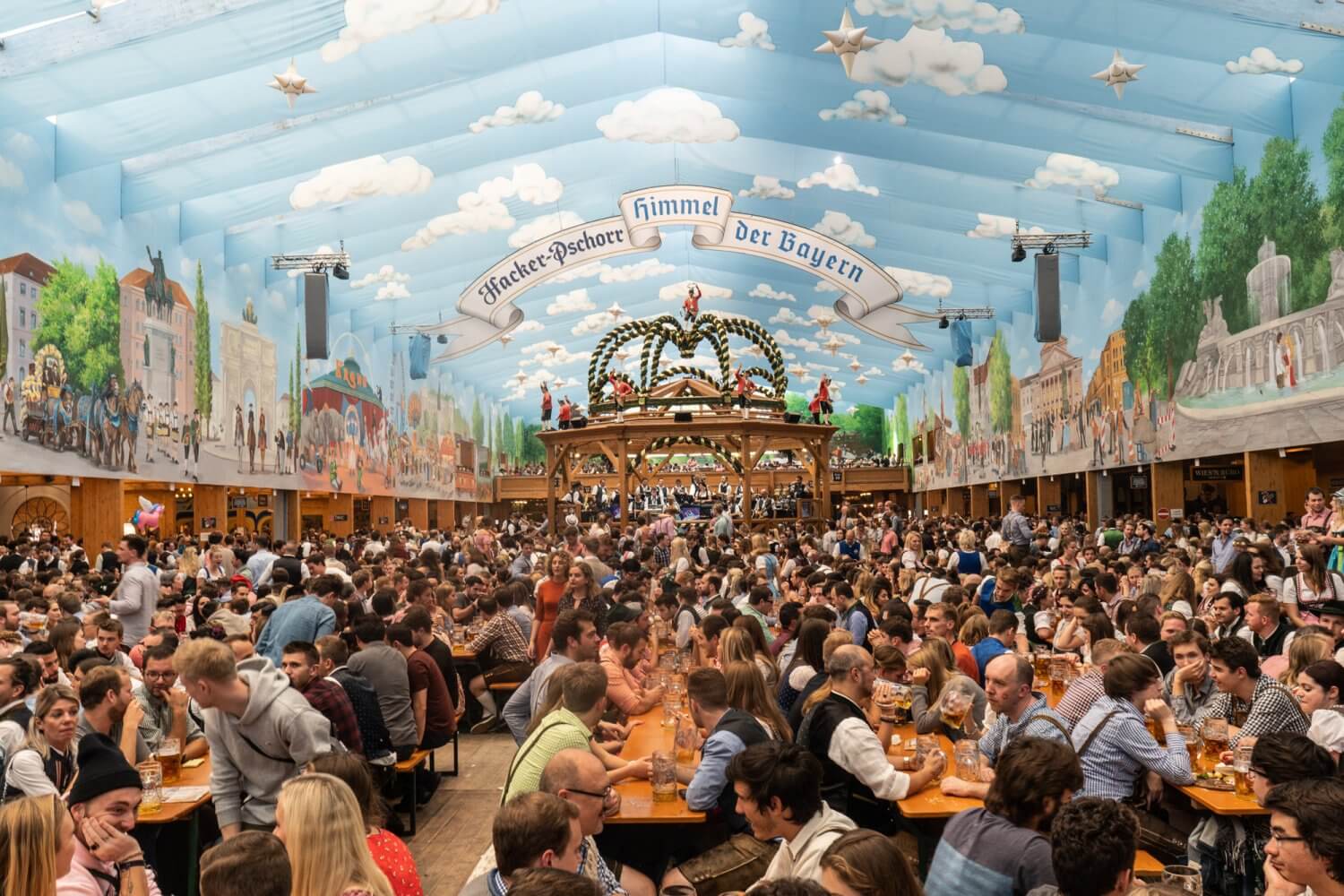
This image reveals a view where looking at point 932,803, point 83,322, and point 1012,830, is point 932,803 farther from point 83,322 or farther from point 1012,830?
point 83,322

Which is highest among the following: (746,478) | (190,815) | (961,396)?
(961,396)

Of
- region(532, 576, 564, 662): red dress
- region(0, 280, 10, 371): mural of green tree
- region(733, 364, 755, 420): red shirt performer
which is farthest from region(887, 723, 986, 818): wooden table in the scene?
region(733, 364, 755, 420): red shirt performer

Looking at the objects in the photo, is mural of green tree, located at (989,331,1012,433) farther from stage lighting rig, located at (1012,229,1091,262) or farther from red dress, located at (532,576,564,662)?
red dress, located at (532,576,564,662)

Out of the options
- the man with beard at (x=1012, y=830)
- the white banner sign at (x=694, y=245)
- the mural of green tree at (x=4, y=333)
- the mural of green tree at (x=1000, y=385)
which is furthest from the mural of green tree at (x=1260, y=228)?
the mural of green tree at (x=4, y=333)

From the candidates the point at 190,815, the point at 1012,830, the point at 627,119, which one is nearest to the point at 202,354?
the point at 627,119

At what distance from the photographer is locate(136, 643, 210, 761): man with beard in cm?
545

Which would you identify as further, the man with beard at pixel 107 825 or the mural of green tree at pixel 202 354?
the mural of green tree at pixel 202 354

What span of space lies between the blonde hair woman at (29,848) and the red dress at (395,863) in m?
0.81

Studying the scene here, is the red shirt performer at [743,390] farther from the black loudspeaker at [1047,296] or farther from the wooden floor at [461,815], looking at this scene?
the wooden floor at [461,815]

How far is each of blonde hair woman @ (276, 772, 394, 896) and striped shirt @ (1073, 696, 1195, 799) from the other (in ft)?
8.85

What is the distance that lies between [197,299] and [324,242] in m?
2.79

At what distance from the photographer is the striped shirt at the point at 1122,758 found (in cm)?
441

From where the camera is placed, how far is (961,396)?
106 feet

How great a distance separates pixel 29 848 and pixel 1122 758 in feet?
11.8
